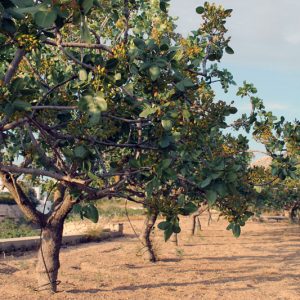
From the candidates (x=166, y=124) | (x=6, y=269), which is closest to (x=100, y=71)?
(x=166, y=124)

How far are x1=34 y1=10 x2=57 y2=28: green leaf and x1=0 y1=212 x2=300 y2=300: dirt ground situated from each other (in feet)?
28.2

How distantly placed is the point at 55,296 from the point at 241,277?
675 centimetres

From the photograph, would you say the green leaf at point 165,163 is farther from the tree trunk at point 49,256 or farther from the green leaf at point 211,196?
the tree trunk at point 49,256

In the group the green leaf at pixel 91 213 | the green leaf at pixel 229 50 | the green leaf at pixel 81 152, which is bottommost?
the green leaf at pixel 91 213

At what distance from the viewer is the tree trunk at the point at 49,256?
10836mm

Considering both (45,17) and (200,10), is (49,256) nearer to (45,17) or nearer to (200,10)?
(200,10)

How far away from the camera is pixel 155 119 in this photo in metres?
5.43

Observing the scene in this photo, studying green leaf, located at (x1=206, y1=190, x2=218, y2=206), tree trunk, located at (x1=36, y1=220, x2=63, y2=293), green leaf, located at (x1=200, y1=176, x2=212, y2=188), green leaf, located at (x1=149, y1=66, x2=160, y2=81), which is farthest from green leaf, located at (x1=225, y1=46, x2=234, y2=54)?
tree trunk, located at (x1=36, y1=220, x2=63, y2=293)

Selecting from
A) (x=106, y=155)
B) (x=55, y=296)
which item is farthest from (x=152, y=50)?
(x=55, y=296)

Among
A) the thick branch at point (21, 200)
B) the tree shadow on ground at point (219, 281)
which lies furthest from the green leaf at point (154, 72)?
the tree shadow on ground at point (219, 281)

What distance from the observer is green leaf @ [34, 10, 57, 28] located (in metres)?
3.44

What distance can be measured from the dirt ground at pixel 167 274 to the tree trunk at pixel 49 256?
12.6 inches

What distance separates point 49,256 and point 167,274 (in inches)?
207

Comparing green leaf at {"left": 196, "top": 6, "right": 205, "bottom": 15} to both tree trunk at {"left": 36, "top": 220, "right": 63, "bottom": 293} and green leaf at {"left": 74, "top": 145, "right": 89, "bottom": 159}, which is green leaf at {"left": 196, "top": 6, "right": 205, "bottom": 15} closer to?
green leaf at {"left": 74, "top": 145, "right": 89, "bottom": 159}
